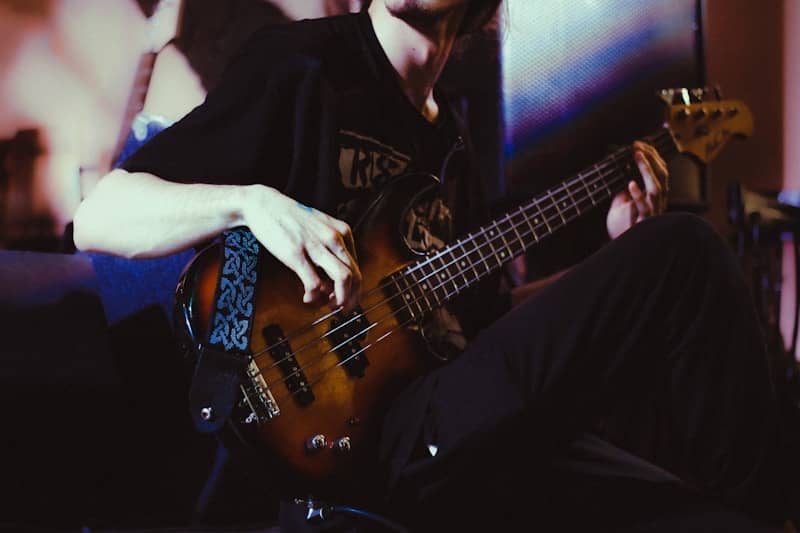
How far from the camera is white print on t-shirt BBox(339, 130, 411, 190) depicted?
119 cm

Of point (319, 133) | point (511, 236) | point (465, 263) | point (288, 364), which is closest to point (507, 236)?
point (511, 236)

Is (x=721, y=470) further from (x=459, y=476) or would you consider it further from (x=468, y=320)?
(x=468, y=320)

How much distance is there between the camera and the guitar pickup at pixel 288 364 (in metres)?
0.92

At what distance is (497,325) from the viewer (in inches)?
37.9

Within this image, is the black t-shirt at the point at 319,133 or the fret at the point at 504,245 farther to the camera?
the fret at the point at 504,245

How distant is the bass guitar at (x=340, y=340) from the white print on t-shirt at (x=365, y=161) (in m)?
0.14

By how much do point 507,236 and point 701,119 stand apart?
25.3 inches

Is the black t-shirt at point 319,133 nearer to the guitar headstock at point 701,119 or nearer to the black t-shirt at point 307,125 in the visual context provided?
the black t-shirt at point 307,125

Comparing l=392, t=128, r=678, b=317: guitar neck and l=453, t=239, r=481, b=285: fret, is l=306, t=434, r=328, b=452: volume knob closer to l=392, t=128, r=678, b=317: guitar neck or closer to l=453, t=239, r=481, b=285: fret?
l=392, t=128, r=678, b=317: guitar neck

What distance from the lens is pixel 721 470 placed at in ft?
3.04

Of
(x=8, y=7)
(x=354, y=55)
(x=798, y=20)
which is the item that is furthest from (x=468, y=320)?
(x=798, y=20)

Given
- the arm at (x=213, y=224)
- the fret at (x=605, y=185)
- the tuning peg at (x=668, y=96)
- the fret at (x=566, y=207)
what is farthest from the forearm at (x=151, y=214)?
the tuning peg at (x=668, y=96)

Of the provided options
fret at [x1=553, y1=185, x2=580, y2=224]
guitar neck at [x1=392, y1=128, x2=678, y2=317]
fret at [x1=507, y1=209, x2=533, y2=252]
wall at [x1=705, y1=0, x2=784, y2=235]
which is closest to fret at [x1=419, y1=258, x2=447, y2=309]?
guitar neck at [x1=392, y1=128, x2=678, y2=317]

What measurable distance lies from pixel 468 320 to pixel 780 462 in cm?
59
